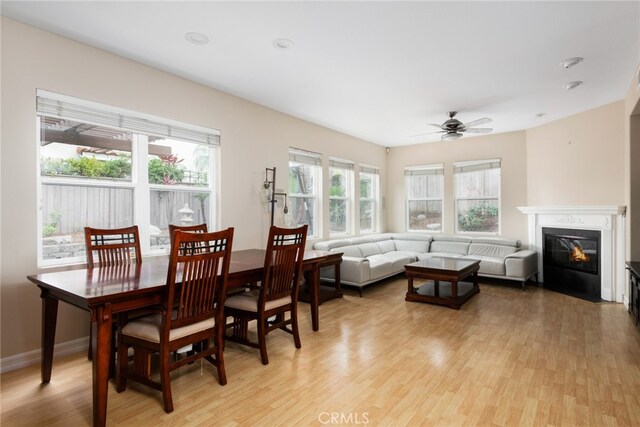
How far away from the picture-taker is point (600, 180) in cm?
480

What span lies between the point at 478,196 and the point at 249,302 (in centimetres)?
540

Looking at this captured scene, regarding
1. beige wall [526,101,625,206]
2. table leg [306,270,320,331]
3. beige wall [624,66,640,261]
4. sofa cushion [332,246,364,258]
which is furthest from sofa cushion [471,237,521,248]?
table leg [306,270,320,331]

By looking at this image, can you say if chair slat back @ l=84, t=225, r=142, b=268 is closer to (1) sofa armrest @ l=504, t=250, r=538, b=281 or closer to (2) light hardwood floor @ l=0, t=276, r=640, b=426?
(2) light hardwood floor @ l=0, t=276, r=640, b=426

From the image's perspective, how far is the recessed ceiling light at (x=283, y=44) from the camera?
2.92 metres

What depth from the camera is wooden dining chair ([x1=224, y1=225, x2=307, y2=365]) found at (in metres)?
2.73

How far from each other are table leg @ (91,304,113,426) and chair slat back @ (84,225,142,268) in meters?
1.04

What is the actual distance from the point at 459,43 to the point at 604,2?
0.96m

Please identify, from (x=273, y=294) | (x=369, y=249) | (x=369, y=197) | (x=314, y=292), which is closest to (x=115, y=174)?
(x=273, y=294)

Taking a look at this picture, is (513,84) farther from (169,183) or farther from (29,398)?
(29,398)

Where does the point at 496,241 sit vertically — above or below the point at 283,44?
below

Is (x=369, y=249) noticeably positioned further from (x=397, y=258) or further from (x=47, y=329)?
(x=47, y=329)

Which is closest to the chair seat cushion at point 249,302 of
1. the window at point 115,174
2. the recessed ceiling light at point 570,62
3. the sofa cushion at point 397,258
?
→ the window at point 115,174

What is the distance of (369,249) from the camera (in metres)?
6.14

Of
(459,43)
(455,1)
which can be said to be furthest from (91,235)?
(459,43)
